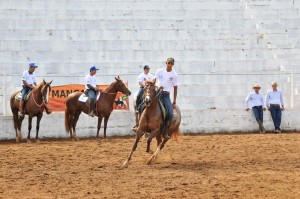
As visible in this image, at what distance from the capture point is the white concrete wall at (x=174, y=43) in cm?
2670

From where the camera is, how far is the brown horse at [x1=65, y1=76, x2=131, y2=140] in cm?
2311

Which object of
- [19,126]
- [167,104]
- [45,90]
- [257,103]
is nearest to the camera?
[167,104]

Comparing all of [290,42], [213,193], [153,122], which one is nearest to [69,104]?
[153,122]

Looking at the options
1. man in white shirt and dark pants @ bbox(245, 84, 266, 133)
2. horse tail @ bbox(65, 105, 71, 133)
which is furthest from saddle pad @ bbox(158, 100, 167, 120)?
man in white shirt and dark pants @ bbox(245, 84, 266, 133)

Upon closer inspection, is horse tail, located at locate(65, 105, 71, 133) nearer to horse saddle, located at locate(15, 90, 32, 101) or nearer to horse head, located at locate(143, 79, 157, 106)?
horse saddle, located at locate(15, 90, 32, 101)

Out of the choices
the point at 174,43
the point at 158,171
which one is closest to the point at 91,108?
the point at 174,43

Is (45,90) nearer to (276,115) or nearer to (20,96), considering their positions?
(20,96)

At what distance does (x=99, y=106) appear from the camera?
23188mm

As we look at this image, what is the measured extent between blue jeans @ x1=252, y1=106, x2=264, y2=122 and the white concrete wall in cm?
50

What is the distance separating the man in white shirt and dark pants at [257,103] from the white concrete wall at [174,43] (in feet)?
1.66

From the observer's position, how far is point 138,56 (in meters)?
28.7

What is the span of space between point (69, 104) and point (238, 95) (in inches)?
263

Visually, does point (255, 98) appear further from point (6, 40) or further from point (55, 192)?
point (55, 192)

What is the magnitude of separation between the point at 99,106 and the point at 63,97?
2.66m
